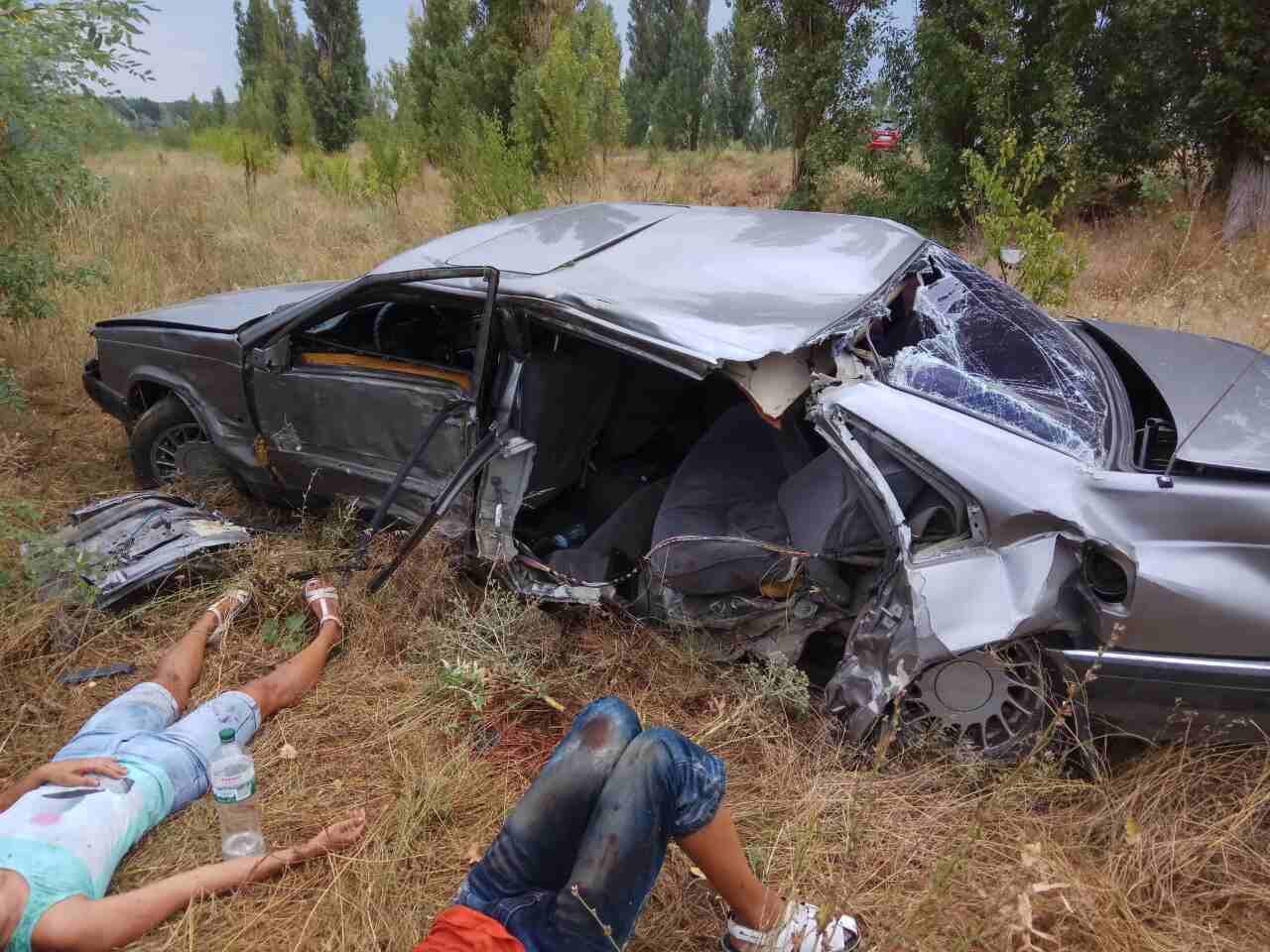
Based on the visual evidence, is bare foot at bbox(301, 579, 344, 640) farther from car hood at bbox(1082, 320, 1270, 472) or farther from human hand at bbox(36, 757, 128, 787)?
car hood at bbox(1082, 320, 1270, 472)

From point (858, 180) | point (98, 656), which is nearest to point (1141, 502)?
point (98, 656)

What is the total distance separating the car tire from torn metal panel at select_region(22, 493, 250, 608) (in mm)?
410

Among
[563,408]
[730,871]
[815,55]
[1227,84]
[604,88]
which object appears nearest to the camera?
[730,871]

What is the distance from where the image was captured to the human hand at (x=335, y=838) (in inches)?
92.7

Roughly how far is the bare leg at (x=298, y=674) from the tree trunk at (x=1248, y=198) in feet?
28.2

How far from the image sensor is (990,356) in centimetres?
280

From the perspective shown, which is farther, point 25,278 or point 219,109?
point 219,109

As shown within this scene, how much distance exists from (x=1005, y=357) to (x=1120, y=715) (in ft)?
3.92

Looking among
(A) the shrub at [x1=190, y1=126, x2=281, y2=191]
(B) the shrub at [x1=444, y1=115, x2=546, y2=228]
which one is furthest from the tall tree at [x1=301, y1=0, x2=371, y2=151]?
(B) the shrub at [x1=444, y1=115, x2=546, y2=228]

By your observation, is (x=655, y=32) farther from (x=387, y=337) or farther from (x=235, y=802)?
(x=235, y=802)

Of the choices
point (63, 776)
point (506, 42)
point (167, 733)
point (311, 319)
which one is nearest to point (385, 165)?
point (506, 42)

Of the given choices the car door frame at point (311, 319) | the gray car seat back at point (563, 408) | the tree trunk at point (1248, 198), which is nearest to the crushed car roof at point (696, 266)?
the car door frame at point (311, 319)

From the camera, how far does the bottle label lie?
2.29 meters

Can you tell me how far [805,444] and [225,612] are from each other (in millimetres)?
2455
